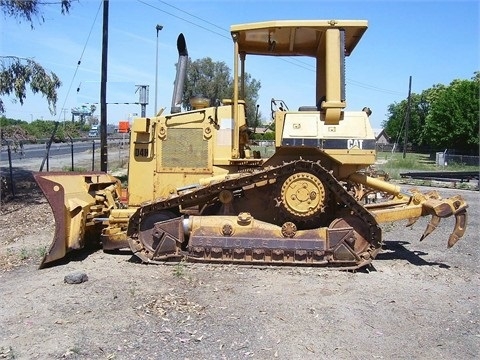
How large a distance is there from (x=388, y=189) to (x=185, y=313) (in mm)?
3645

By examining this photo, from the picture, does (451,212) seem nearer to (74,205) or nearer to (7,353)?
(74,205)

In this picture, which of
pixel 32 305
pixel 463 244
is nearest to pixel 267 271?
pixel 32 305

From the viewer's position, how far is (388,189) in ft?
23.1

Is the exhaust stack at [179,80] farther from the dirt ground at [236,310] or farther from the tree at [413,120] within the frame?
the tree at [413,120]

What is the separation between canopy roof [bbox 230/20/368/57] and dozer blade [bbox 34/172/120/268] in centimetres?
304

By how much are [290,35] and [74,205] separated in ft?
12.6

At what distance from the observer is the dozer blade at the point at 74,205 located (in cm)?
667

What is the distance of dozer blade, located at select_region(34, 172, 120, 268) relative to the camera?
6.67 m

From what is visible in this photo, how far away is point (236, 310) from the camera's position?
4867mm

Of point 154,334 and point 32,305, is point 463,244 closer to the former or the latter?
point 154,334

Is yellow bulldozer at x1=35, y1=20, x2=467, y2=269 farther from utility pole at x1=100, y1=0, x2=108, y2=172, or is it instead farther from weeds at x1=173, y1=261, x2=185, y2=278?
utility pole at x1=100, y1=0, x2=108, y2=172

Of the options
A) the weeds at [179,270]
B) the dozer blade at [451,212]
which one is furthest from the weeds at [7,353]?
the dozer blade at [451,212]

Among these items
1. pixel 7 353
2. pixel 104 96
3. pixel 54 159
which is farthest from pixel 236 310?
pixel 54 159

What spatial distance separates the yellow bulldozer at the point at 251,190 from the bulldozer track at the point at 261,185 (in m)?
0.01
